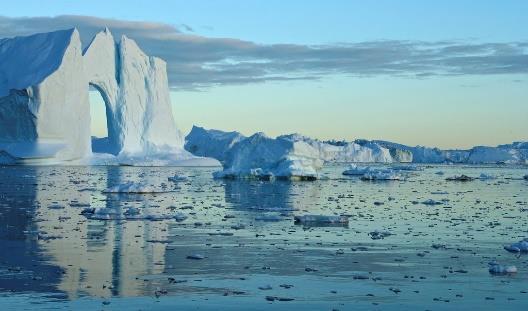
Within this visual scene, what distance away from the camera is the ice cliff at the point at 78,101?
51125 millimetres

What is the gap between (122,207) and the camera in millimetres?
18609

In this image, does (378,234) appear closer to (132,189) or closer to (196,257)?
(196,257)

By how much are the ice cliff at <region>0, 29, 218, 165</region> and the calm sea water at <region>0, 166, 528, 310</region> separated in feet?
112

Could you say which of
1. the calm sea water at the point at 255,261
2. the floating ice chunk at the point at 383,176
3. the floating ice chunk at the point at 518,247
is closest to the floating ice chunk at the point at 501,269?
the calm sea water at the point at 255,261

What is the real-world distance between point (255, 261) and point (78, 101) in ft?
150

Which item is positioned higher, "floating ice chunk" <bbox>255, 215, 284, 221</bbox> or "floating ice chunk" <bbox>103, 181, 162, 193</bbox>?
"floating ice chunk" <bbox>103, 181, 162, 193</bbox>

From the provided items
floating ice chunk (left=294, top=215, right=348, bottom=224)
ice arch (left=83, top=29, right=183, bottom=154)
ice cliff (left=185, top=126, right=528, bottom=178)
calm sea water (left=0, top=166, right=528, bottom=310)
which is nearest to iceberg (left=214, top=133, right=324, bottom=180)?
ice cliff (left=185, top=126, right=528, bottom=178)

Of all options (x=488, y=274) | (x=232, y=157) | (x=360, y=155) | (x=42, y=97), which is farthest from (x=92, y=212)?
(x=360, y=155)

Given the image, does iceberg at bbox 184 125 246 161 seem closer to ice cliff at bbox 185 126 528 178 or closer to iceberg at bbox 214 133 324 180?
ice cliff at bbox 185 126 528 178

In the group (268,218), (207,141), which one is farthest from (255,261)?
(207,141)

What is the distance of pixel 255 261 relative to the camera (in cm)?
1027

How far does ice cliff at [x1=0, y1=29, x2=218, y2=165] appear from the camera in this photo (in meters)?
51.1

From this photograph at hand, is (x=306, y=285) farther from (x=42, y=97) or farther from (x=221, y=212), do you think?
(x=42, y=97)

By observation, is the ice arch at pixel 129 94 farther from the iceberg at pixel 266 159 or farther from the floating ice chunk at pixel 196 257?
the floating ice chunk at pixel 196 257
